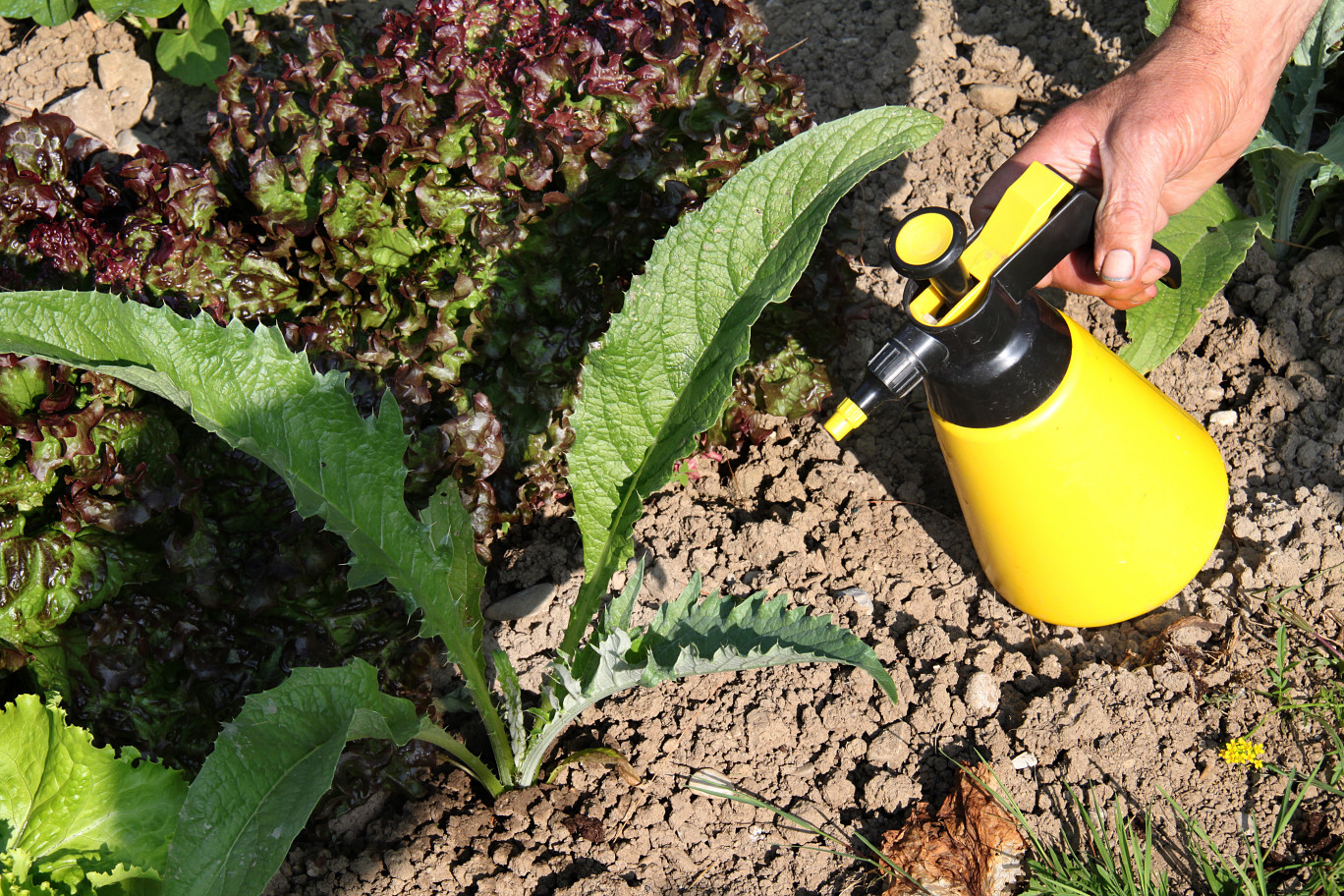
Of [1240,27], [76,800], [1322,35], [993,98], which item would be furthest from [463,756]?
[1322,35]

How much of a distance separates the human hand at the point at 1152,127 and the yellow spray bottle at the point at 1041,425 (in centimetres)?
9

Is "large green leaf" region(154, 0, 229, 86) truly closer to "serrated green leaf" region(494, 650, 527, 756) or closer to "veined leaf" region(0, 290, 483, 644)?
"veined leaf" region(0, 290, 483, 644)

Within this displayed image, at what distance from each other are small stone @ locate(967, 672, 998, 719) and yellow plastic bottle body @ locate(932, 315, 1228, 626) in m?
0.19

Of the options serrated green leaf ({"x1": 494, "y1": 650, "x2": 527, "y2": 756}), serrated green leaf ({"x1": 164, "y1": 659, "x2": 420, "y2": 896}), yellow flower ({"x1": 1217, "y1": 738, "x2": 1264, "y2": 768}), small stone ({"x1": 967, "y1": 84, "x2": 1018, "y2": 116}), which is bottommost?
yellow flower ({"x1": 1217, "y1": 738, "x2": 1264, "y2": 768})

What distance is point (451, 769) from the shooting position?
1950 millimetres

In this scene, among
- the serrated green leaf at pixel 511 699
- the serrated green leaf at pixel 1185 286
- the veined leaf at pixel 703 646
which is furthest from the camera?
the serrated green leaf at pixel 1185 286

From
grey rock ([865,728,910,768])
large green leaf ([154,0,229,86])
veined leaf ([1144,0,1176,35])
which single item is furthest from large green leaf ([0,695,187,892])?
veined leaf ([1144,0,1176,35])

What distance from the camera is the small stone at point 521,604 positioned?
2.15 meters

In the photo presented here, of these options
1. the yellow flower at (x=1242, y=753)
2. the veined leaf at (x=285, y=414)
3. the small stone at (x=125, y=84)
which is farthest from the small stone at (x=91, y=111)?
the yellow flower at (x=1242, y=753)

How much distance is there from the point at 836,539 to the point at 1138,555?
641 mm

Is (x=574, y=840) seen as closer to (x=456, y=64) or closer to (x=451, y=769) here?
(x=451, y=769)

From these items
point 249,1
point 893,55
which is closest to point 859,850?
point 893,55

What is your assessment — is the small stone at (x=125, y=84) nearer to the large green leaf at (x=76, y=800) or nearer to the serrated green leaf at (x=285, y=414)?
the serrated green leaf at (x=285, y=414)

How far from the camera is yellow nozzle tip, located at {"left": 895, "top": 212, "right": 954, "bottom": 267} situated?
1.46m
